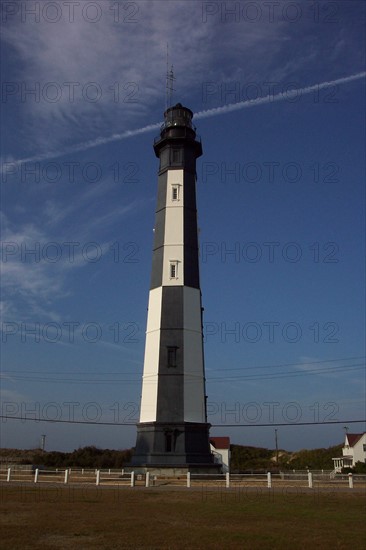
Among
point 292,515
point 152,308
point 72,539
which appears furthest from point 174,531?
point 152,308

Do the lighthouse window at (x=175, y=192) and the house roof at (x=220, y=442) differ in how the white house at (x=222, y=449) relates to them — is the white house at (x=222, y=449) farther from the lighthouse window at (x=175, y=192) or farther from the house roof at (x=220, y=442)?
the lighthouse window at (x=175, y=192)

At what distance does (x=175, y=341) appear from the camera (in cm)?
3447

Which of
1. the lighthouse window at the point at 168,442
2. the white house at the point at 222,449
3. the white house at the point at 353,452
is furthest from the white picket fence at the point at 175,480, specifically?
the white house at the point at 353,452

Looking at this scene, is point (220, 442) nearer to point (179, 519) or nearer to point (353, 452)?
point (353, 452)

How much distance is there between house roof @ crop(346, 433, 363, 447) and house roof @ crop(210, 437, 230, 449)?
1797cm

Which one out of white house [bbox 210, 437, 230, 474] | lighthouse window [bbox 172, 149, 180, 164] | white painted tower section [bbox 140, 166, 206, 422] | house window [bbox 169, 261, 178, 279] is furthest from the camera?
white house [bbox 210, 437, 230, 474]

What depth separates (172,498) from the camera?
2005 centimetres

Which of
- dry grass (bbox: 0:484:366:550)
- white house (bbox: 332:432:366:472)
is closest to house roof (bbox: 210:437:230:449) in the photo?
white house (bbox: 332:432:366:472)

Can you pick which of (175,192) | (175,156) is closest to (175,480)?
(175,192)

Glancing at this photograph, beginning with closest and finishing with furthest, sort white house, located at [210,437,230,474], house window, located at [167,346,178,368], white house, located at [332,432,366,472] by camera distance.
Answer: house window, located at [167,346,178,368], white house, located at [210,437,230,474], white house, located at [332,432,366,472]

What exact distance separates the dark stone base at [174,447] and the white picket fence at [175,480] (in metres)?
1.01

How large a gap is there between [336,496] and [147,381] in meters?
15.9

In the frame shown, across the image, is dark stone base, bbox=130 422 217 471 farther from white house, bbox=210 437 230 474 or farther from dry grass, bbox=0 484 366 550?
white house, bbox=210 437 230 474

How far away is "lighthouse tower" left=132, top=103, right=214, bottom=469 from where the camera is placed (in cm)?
3275
